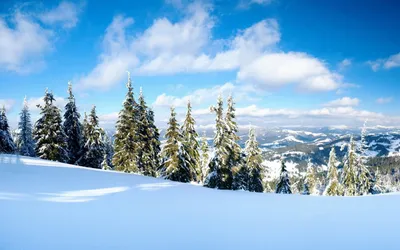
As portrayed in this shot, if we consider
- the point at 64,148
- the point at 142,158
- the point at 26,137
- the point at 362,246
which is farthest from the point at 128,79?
the point at 26,137

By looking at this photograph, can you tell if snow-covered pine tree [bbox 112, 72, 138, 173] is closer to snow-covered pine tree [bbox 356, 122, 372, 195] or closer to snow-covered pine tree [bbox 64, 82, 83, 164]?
snow-covered pine tree [bbox 64, 82, 83, 164]

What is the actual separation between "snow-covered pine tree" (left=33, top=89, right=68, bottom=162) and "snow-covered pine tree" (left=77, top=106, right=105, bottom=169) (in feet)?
8.59

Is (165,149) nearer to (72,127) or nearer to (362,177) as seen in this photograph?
(72,127)

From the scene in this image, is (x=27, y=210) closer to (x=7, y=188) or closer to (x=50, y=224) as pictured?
(x=50, y=224)

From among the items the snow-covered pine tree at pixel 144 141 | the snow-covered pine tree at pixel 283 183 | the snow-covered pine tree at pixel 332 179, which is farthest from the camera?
the snow-covered pine tree at pixel 332 179

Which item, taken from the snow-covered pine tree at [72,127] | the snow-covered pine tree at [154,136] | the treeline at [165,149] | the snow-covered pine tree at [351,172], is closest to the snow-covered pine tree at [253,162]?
the treeline at [165,149]

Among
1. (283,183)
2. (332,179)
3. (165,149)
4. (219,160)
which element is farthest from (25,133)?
(332,179)

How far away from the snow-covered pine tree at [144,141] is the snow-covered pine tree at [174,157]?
4.61 meters

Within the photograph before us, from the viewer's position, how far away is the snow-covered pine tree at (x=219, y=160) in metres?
19.4

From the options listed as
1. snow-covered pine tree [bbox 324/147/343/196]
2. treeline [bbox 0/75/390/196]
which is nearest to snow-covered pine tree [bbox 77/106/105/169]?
treeline [bbox 0/75/390/196]

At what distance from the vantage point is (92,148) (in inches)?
1222

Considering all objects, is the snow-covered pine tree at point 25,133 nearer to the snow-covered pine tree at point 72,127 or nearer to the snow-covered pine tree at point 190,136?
the snow-covered pine tree at point 72,127

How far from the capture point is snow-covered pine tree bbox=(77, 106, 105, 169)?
102 ft

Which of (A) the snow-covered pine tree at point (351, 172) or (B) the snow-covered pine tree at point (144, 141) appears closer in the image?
(B) the snow-covered pine tree at point (144, 141)
